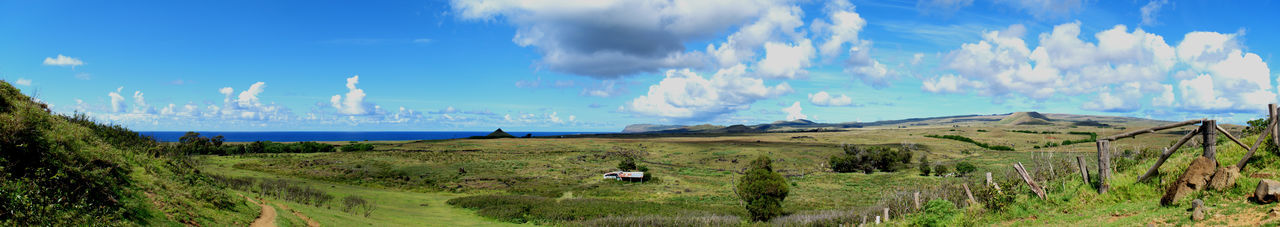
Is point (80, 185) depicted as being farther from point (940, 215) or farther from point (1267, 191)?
point (1267, 191)

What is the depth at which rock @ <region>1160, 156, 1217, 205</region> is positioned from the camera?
38.5ft

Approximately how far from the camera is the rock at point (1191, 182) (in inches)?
462

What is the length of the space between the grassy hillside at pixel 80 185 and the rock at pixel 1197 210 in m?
21.6

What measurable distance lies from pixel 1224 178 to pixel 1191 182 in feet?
1.67

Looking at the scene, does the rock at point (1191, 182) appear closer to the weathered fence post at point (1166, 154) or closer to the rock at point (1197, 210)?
the weathered fence post at point (1166, 154)

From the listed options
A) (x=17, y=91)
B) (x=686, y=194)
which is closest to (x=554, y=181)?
(x=686, y=194)

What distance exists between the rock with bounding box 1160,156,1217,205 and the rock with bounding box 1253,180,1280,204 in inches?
59.8

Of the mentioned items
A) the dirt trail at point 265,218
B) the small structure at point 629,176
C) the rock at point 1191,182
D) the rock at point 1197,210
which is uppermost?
the rock at point 1191,182

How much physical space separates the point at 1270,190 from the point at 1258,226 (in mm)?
1244

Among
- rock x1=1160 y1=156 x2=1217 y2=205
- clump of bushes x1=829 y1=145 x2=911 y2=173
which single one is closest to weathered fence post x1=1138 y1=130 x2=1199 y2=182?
rock x1=1160 y1=156 x2=1217 y2=205

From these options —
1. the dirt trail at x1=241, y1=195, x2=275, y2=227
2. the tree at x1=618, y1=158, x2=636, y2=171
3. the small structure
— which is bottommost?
the small structure

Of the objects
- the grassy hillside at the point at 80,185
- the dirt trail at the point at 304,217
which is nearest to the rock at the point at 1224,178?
the grassy hillside at the point at 80,185

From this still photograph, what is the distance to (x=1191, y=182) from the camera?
11.8 m

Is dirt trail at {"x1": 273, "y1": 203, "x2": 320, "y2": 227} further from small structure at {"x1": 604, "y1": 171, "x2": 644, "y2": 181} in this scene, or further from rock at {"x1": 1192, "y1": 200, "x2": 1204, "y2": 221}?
small structure at {"x1": 604, "y1": 171, "x2": 644, "y2": 181}
